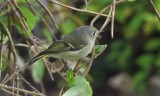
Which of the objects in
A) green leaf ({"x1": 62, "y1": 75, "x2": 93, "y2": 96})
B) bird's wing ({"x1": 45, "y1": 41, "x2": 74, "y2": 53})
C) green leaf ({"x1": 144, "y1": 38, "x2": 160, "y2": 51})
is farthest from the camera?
green leaf ({"x1": 144, "y1": 38, "x2": 160, "y2": 51})

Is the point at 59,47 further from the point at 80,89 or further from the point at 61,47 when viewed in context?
the point at 80,89

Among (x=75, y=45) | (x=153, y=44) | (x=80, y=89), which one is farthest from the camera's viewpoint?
(x=153, y=44)

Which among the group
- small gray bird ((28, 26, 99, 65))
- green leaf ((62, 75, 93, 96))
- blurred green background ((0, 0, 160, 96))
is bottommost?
blurred green background ((0, 0, 160, 96))

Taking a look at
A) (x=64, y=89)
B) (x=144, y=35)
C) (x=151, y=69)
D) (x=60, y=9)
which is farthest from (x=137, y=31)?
(x=64, y=89)

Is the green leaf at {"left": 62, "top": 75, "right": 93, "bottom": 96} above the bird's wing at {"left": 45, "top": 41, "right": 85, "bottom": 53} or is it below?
above

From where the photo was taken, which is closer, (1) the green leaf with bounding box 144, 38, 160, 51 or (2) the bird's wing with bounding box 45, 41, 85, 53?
(2) the bird's wing with bounding box 45, 41, 85, 53

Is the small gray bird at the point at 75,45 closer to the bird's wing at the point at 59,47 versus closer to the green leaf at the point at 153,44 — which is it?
the bird's wing at the point at 59,47

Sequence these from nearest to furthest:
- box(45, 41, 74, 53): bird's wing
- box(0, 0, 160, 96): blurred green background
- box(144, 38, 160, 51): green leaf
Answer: box(45, 41, 74, 53): bird's wing → box(0, 0, 160, 96): blurred green background → box(144, 38, 160, 51): green leaf

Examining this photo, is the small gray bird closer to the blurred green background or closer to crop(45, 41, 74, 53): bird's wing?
crop(45, 41, 74, 53): bird's wing

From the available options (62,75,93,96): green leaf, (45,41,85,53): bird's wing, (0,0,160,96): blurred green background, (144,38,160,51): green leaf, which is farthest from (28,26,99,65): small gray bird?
(144,38,160,51): green leaf

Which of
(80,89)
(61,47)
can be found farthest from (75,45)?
(80,89)

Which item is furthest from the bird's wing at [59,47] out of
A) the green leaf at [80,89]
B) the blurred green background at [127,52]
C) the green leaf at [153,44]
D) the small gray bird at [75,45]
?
the green leaf at [153,44]

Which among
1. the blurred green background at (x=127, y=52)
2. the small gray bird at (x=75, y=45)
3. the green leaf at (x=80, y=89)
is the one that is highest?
the green leaf at (x=80, y=89)

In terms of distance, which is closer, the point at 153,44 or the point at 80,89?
the point at 80,89
